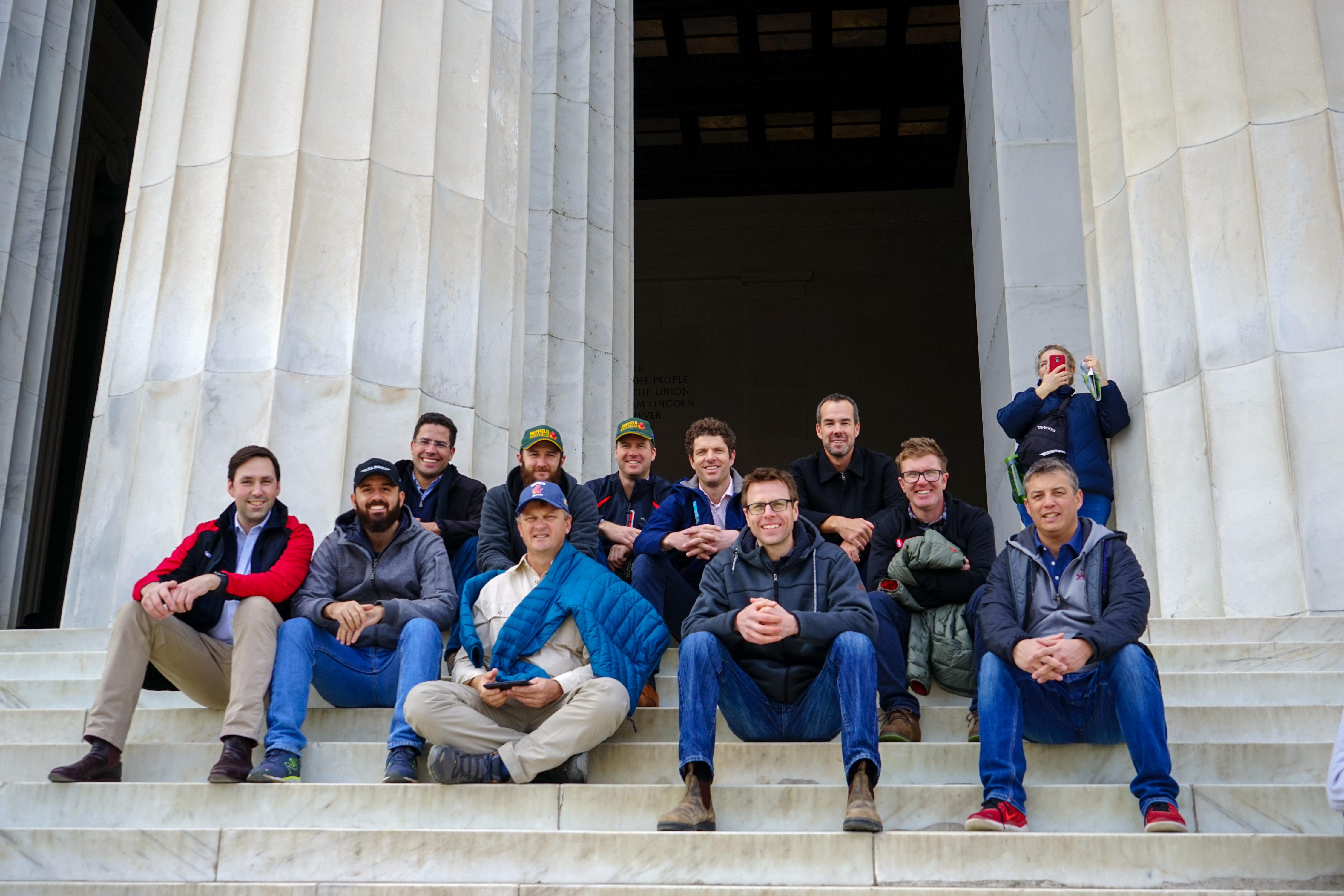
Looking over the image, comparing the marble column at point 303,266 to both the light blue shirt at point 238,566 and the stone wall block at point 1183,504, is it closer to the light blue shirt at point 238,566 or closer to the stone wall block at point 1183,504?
the light blue shirt at point 238,566

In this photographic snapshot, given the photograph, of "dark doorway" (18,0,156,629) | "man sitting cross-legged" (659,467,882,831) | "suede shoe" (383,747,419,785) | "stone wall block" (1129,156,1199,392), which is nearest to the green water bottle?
"stone wall block" (1129,156,1199,392)

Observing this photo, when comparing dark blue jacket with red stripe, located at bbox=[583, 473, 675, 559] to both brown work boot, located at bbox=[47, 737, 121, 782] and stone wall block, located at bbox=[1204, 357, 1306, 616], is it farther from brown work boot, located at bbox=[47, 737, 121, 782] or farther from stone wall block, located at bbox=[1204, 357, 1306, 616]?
stone wall block, located at bbox=[1204, 357, 1306, 616]

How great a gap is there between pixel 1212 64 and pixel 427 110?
525 cm

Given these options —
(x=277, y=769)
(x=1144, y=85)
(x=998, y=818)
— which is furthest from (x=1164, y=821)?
(x=1144, y=85)

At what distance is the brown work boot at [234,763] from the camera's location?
5.15 metres

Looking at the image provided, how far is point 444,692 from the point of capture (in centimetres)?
524

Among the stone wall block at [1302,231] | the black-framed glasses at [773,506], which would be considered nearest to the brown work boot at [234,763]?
the black-framed glasses at [773,506]

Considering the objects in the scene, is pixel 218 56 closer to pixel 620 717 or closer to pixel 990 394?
pixel 620 717

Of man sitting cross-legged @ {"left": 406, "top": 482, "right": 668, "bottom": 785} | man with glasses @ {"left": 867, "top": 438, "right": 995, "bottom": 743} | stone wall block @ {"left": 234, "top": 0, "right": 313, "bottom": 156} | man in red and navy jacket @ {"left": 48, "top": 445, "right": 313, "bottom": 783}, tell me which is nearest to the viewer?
man sitting cross-legged @ {"left": 406, "top": 482, "right": 668, "bottom": 785}

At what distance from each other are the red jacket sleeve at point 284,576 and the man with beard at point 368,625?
0.08 m

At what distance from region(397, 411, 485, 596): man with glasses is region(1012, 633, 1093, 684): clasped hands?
135 inches

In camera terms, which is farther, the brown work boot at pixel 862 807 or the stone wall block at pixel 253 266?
the stone wall block at pixel 253 266

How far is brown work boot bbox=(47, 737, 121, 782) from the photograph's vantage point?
17.1ft

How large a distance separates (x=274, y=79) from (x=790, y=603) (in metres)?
5.54
